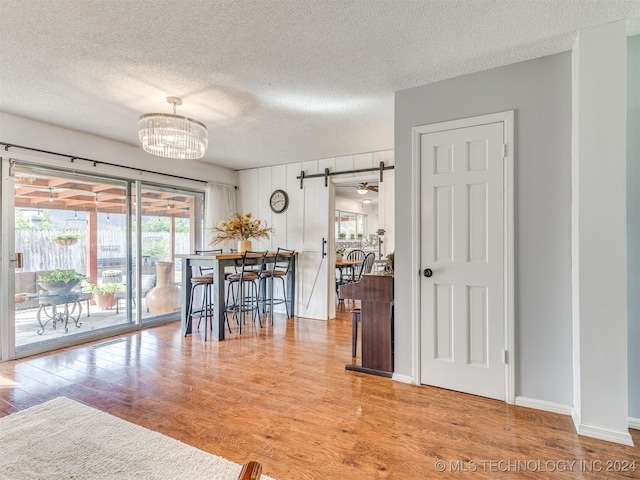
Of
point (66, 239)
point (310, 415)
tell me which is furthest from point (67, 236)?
point (310, 415)

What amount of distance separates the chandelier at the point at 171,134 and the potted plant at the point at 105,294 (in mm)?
2315

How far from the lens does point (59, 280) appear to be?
3982mm

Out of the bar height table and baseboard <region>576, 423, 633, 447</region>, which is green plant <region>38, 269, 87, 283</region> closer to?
the bar height table

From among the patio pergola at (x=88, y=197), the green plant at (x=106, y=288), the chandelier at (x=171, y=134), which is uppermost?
the chandelier at (x=171, y=134)

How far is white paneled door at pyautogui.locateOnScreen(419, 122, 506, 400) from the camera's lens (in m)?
2.57

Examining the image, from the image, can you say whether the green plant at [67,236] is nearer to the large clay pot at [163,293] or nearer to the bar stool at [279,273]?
the large clay pot at [163,293]

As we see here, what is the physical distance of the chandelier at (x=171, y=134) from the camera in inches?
112

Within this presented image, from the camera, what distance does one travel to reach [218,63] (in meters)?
2.53

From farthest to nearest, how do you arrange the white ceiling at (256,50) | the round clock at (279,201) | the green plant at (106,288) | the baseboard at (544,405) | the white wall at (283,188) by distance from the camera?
the round clock at (279,201) → the white wall at (283,188) → the green plant at (106,288) → the baseboard at (544,405) → the white ceiling at (256,50)

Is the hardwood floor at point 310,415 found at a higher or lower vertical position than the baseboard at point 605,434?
lower

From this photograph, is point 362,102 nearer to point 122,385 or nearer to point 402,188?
point 402,188

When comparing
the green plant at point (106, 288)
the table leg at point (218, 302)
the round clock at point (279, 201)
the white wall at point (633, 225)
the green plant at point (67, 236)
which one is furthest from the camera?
the round clock at point (279, 201)

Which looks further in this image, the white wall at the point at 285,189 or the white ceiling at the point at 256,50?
the white wall at the point at 285,189

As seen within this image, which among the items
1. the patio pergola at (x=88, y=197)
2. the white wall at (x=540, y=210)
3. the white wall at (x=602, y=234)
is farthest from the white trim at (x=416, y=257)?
the patio pergola at (x=88, y=197)
